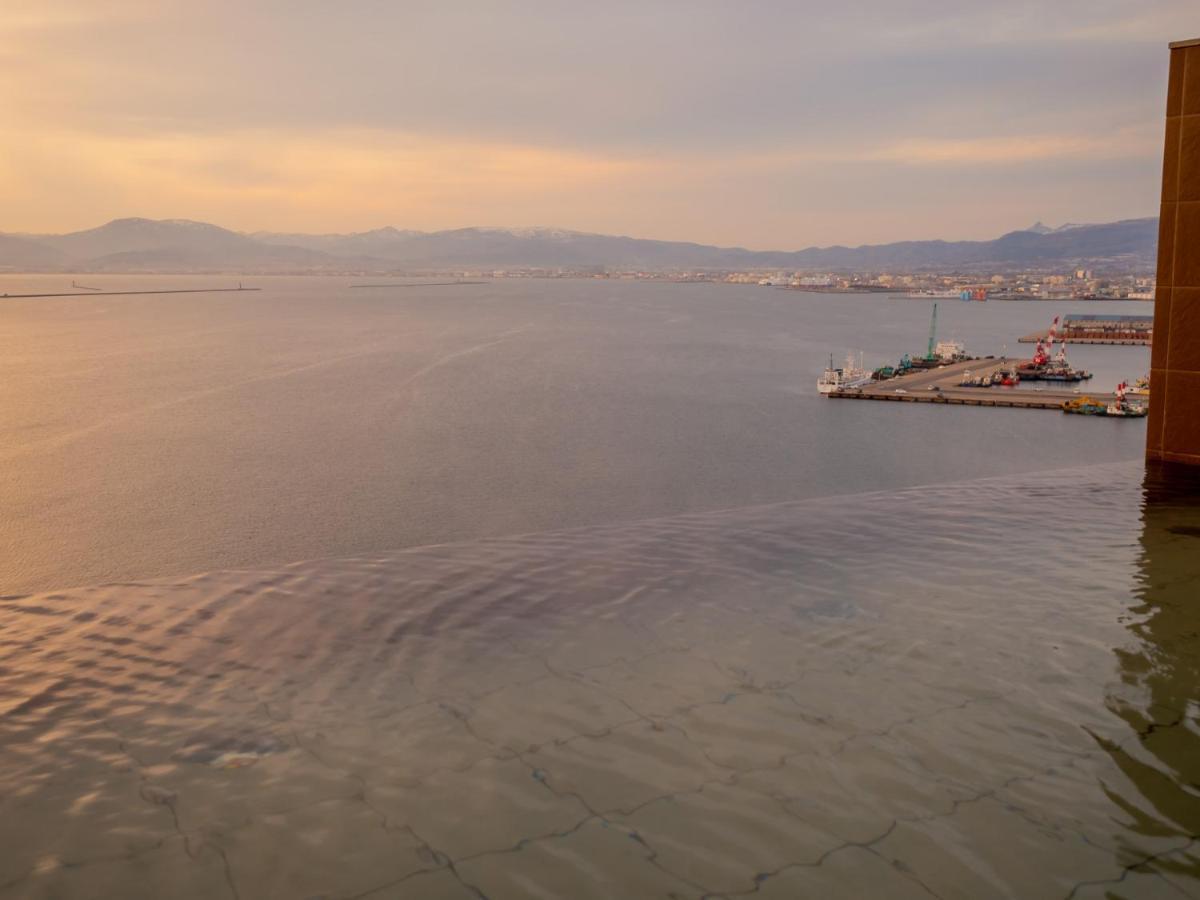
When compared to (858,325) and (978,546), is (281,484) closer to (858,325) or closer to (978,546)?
(978,546)

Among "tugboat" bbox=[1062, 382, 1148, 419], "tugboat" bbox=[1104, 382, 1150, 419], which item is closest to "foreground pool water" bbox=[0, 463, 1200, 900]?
"tugboat" bbox=[1062, 382, 1148, 419]

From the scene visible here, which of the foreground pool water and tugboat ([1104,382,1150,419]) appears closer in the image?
the foreground pool water

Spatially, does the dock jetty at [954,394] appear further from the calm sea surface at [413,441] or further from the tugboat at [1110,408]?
the calm sea surface at [413,441]

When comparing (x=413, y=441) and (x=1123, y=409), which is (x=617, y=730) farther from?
(x=1123, y=409)

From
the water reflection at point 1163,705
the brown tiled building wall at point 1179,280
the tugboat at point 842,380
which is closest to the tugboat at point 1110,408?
→ the tugboat at point 842,380

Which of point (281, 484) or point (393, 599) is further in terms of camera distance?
point (281, 484)

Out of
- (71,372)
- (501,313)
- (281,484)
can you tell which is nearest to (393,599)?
(281,484)

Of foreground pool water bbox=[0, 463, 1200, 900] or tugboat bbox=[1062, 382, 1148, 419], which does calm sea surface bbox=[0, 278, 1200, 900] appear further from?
tugboat bbox=[1062, 382, 1148, 419]
